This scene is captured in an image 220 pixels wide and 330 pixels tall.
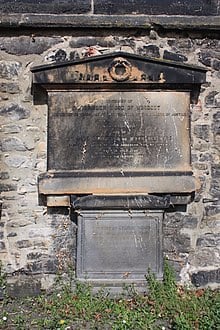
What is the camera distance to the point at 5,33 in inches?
194

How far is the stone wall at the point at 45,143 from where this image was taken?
16.2ft

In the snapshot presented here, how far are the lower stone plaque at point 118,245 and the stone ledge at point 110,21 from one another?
192 cm

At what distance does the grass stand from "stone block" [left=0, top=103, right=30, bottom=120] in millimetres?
1805

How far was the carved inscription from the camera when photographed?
192 inches

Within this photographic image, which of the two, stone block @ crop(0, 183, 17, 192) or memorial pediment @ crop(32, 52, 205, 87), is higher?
memorial pediment @ crop(32, 52, 205, 87)

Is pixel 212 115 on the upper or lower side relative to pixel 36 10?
lower

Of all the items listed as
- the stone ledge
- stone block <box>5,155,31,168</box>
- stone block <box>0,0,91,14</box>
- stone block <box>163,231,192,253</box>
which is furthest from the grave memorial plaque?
stone block <box>0,0,91,14</box>

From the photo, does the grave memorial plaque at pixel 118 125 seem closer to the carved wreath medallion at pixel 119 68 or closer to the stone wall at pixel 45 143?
the carved wreath medallion at pixel 119 68

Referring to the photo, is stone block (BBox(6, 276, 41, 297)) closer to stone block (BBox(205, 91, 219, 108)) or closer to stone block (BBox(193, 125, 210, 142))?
stone block (BBox(193, 125, 210, 142))

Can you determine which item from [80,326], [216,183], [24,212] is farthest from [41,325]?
[216,183]

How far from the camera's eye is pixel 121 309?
14.3 ft

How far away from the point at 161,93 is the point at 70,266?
203cm

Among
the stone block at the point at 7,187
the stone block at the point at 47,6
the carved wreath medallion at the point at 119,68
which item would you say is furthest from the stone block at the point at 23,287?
the stone block at the point at 47,6

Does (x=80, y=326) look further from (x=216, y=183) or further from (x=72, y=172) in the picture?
(x=216, y=183)
